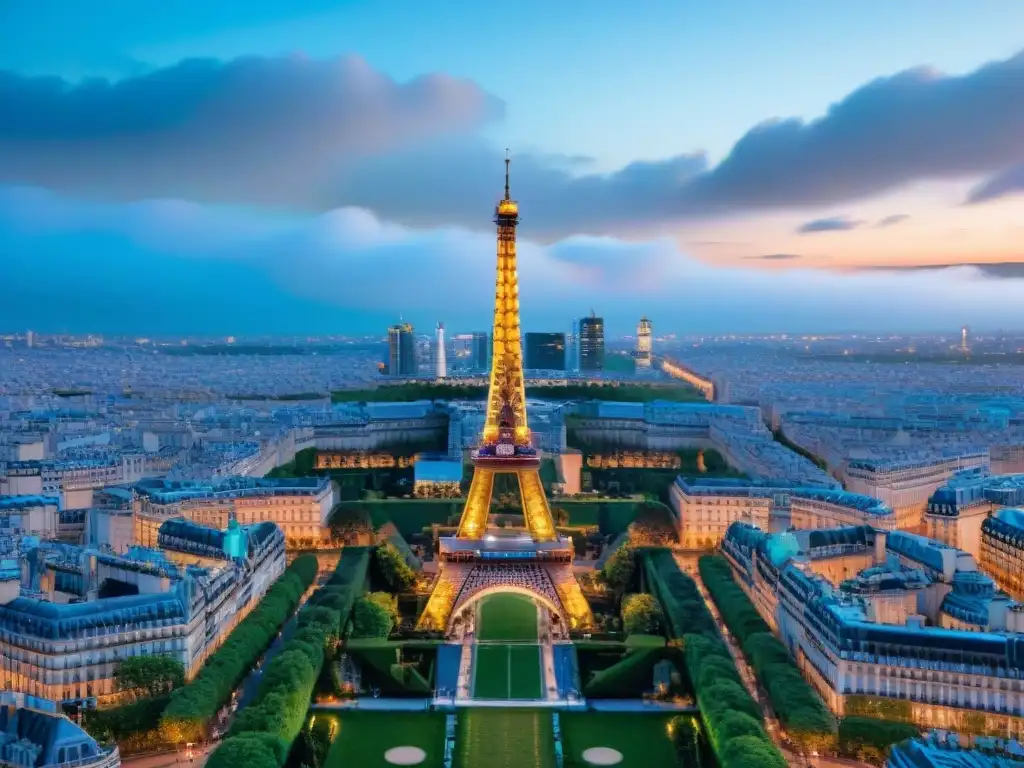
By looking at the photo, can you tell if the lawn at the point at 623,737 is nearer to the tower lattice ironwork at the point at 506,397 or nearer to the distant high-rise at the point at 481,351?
the tower lattice ironwork at the point at 506,397

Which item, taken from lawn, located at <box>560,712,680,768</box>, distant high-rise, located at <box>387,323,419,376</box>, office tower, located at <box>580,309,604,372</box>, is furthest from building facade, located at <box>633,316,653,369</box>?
lawn, located at <box>560,712,680,768</box>

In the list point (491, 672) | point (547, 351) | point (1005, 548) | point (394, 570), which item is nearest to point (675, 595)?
point (491, 672)

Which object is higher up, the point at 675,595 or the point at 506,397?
the point at 506,397

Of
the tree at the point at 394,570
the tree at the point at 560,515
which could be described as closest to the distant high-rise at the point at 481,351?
the tree at the point at 560,515

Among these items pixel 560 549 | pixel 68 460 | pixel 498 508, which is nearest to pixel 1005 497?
pixel 560 549

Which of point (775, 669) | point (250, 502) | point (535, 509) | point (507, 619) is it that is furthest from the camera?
point (250, 502)

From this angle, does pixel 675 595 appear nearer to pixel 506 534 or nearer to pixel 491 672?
pixel 491 672
